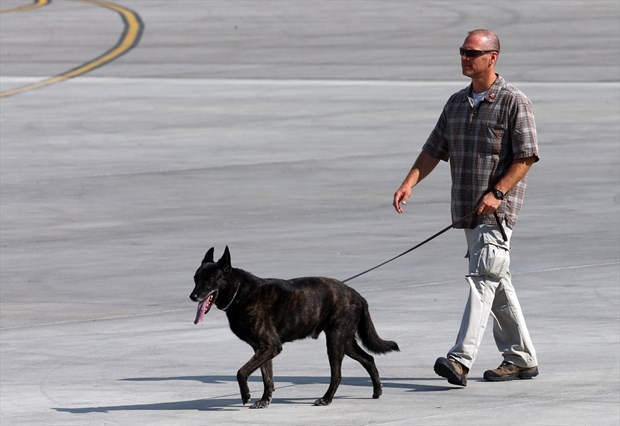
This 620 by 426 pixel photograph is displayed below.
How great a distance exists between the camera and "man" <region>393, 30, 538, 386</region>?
8133mm

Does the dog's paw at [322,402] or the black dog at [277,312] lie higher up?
the black dog at [277,312]

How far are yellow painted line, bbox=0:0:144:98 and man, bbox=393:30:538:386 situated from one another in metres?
17.8

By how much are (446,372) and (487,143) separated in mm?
1215

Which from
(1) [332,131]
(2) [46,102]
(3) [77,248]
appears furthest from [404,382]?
(2) [46,102]

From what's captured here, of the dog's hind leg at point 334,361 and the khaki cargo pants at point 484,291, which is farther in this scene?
the khaki cargo pants at point 484,291

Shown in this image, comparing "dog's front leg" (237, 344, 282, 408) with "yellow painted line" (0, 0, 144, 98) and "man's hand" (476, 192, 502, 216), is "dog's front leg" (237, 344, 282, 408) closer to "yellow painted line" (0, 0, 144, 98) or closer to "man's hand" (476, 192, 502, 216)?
"man's hand" (476, 192, 502, 216)

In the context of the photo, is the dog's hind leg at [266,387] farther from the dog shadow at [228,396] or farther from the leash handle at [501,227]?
the leash handle at [501,227]

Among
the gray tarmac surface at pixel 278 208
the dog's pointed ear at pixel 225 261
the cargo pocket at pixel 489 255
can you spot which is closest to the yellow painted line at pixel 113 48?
the gray tarmac surface at pixel 278 208

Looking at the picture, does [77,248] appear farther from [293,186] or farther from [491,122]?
[491,122]

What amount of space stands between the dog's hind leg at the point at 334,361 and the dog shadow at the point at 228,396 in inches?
6.2

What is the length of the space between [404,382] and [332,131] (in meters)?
13.1

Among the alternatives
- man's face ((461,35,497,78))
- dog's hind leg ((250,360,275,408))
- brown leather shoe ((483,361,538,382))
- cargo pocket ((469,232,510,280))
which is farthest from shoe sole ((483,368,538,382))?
man's face ((461,35,497,78))

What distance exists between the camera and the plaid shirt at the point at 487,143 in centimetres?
815

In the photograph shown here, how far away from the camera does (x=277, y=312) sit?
7836mm
